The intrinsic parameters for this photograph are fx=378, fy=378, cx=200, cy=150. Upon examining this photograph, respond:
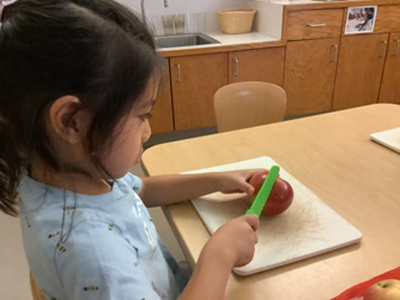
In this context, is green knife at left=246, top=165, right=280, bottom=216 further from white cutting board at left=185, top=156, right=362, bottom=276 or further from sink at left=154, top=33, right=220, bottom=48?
sink at left=154, top=33, right=220, bottom=48

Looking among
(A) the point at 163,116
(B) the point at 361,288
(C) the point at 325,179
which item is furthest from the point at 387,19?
(B) the point at 361,288

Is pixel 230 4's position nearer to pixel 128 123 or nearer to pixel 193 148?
pixel 193 148

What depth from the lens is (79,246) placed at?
1.57 ft

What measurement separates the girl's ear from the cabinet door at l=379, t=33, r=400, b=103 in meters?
2.74

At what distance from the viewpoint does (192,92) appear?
238 cm

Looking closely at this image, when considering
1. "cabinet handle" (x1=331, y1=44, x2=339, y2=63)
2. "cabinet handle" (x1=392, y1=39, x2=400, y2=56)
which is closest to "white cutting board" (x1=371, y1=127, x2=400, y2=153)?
"cabinet handle" (x1=331, y1=44, x2=339, y2=63)

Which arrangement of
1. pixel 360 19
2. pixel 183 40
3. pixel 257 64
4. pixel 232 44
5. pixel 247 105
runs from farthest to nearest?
pixel 183 40 → pixel 360 19 → pixel 257 64 → pixel 232 44 → pixel 247 105

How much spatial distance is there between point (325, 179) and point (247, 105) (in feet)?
2.03

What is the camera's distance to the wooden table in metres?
0.58

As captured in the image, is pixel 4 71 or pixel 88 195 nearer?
pixel 4 71

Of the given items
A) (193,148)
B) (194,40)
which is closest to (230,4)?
(194,40)

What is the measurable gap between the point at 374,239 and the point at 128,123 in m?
0.46

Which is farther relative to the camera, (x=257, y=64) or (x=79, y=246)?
(x=257, y=64)

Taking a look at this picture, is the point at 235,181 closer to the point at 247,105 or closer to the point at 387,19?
the point at 247,105
